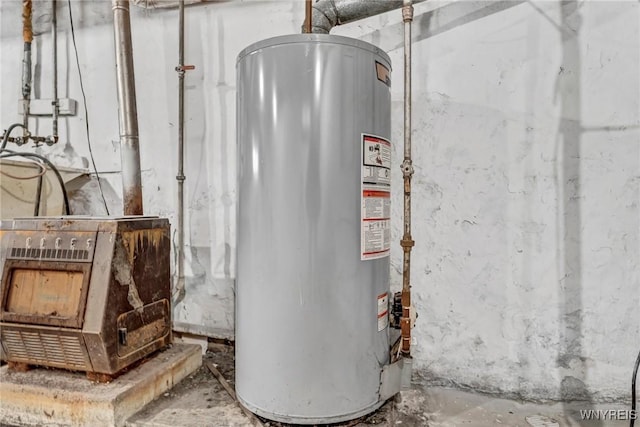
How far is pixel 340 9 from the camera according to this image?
1222 mm

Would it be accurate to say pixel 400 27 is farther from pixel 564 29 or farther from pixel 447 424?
pixel 447 424

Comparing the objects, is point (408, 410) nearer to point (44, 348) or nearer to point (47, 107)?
point (44, 348)

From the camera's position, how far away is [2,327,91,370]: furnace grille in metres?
1.04

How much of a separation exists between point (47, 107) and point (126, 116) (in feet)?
2.48

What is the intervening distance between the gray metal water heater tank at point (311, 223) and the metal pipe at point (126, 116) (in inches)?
23.3

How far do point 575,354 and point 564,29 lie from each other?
43.2 inches

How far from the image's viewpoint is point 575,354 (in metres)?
1.29

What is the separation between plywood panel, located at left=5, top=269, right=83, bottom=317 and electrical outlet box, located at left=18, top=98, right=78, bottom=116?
3.18ft

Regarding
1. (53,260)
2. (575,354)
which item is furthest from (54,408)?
(575,354)

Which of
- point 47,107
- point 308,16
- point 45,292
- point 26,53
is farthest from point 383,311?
point 26,53

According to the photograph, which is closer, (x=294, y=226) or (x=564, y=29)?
(x=294, y=226)

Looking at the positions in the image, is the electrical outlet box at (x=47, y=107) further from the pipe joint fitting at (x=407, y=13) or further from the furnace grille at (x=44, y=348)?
the pipe joint fitting at (x=407, y=13)

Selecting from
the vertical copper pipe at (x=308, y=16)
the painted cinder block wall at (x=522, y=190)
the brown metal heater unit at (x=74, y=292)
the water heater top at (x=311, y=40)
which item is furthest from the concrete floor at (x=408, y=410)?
the vertical copper pipe at (x=308, y=16)

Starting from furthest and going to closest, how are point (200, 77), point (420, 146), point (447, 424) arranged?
point (200, 77)
point (420, 146)
point (447, 424)
